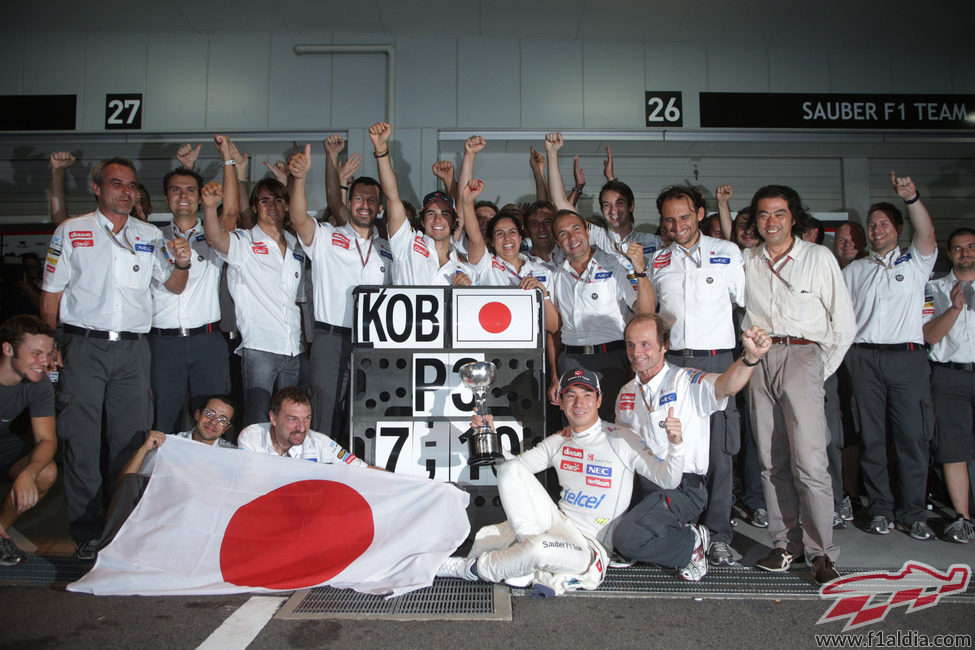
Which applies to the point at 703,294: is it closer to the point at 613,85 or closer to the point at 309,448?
the point at 309,448

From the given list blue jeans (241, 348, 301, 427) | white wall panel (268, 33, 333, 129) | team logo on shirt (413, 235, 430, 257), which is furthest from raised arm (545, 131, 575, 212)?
white wall panel (268, 33, 333, 129)

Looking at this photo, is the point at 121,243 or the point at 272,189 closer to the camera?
the point at 121,243

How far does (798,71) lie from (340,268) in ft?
20.3

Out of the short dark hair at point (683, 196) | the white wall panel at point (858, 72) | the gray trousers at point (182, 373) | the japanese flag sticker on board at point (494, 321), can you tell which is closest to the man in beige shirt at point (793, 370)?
the short dark hair at point (683, 196)

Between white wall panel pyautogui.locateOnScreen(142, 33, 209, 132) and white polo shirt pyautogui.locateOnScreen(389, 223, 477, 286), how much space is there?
4056 millimetres

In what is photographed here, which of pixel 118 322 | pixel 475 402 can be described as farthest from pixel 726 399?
pixel 118 322

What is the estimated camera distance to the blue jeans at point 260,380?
4.46 metres

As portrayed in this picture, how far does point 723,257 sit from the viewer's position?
421 centimetres

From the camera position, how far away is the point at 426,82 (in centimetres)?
739

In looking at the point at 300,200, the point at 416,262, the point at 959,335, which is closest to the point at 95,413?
the point at 300,200

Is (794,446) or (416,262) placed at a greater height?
(416,262)

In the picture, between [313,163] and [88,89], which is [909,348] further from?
[88,89]

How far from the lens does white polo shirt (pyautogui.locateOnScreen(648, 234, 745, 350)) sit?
413cm

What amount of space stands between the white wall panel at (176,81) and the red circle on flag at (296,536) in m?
5.54
